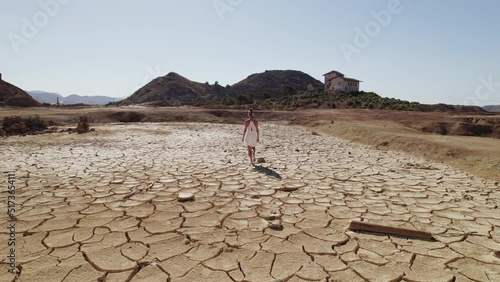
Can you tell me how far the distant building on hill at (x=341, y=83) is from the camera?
55.7 metres

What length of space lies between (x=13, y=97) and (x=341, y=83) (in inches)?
1923

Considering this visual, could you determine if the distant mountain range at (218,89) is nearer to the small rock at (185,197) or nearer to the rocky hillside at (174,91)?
the rocky hillside at (174,91)

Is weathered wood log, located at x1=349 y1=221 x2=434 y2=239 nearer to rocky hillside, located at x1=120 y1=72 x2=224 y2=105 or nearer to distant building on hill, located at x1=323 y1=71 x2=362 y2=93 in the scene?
distant building on hill, located at x1=323 y1=71 x2=362 y2=93

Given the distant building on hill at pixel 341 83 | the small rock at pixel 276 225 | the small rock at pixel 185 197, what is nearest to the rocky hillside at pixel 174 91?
the distant building on hill at pixel 341 83

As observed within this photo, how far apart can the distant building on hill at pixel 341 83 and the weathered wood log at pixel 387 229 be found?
2138 inches

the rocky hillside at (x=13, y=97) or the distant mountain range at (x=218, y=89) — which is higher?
the distant mountain range at (x=218, y=89)

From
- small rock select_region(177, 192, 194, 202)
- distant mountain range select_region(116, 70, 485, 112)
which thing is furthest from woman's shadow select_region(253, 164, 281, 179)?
distant mountain range select_region(116, 70, 485, 112)

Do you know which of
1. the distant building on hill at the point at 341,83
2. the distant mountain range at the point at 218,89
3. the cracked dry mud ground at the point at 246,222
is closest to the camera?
the cracked dry mud ground at the point at 246,222

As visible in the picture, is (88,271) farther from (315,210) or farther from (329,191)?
(329,191)

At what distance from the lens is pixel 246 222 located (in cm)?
325

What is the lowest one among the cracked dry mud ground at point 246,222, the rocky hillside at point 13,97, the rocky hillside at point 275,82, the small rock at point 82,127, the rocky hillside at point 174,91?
the cracked dry mud ground at point 246,222

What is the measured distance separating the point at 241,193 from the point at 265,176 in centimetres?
107

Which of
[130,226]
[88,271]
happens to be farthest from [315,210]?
[88,271]

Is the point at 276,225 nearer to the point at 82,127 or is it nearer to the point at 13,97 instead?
the point at 82,127
